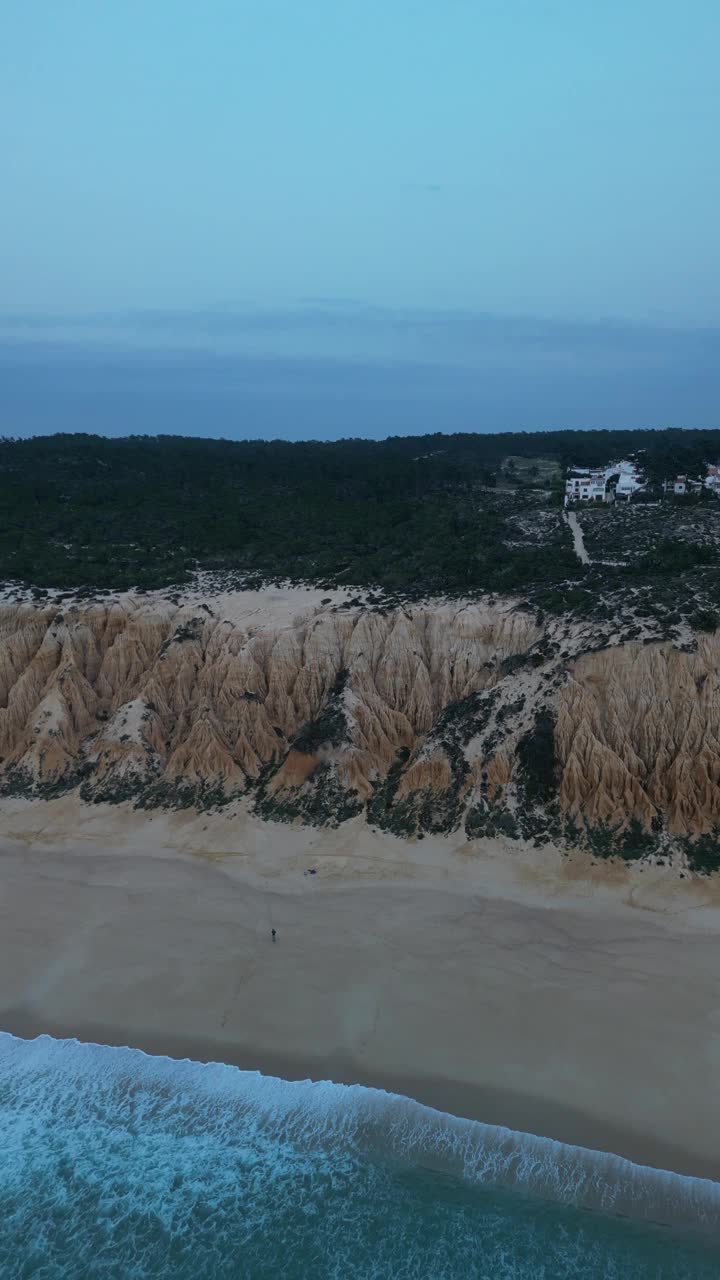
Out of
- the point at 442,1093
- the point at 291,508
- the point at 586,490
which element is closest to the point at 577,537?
the point at 586,490

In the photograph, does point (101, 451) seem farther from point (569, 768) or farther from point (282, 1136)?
point (282, 1136)

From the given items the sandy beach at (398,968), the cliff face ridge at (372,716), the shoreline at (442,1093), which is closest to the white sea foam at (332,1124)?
the shoreline at (442,1093)

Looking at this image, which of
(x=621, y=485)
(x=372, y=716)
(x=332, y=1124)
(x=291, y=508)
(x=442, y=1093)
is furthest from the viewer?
(x=621, y=485)

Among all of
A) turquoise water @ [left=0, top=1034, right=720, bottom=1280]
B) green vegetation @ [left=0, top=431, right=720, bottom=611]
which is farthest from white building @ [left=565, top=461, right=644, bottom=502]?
turquoise water @ [left=0, top=1034, right=720, bottom=1280]

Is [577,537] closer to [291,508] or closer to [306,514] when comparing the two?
[306,514]

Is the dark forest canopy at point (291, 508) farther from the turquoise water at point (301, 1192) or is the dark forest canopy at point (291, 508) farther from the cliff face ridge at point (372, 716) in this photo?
the turquoise water at point (301, 1192)

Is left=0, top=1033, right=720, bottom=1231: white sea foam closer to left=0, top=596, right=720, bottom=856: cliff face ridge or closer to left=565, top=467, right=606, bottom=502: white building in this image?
left=0, top=596, right=720, bottom=856: cliff face ridge

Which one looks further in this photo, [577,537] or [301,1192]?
Answer: [577,537]

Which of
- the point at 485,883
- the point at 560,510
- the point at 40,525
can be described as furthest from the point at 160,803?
the point at 560,510

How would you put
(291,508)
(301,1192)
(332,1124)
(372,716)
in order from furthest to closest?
(291,508) → (372,716) → (332,1124) → (301,1192)
